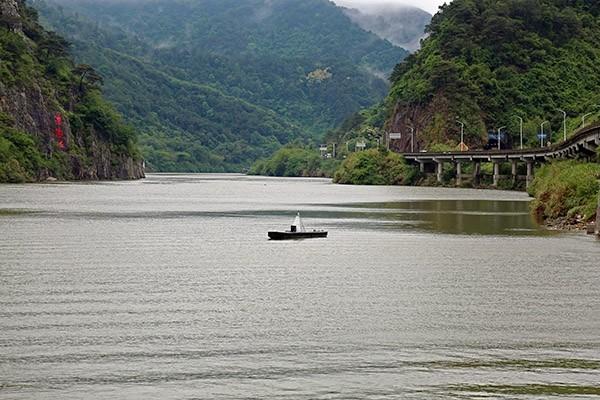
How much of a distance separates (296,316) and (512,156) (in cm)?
13191

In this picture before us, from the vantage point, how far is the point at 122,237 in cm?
6038

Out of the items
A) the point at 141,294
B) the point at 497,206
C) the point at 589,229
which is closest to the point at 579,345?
the point at 141,294

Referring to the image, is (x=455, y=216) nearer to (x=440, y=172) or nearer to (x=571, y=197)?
(x=571, y=197)

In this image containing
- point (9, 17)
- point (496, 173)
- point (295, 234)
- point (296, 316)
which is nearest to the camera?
point (296, 316)

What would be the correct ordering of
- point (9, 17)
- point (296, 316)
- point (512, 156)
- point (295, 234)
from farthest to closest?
point (9, 17) < point (512, 156) < point (295, 234) < point (296, 316)

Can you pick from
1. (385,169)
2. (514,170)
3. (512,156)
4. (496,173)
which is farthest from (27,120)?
(514,170)

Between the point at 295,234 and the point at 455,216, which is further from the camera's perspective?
the point at 455,216

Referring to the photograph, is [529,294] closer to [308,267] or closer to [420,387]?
[308,267]

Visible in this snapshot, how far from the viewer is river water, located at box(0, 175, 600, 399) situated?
2430cm

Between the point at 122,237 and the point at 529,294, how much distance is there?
95.8ft

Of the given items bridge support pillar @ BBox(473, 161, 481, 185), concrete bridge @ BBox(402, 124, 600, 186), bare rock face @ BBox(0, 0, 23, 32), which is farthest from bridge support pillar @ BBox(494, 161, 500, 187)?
bare rock face @ BBox(0, 0, 23, 32)

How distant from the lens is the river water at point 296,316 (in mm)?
24297

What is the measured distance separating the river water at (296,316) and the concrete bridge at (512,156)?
1874 inches

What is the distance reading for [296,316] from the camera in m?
33.0
